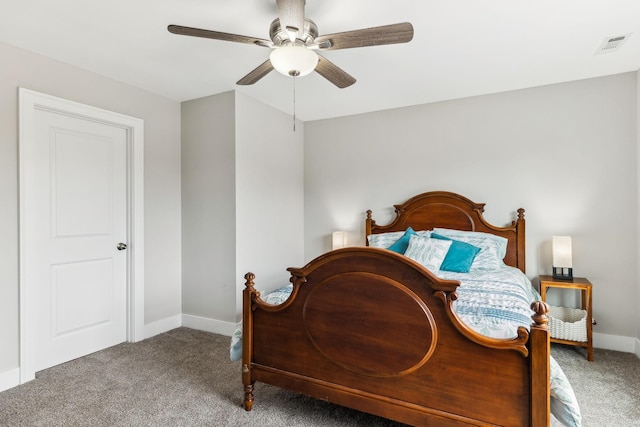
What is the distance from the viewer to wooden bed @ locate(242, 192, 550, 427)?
1.46 meters

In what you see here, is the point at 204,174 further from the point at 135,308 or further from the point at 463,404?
the point at 463,404

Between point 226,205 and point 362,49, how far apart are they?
190 centimetres

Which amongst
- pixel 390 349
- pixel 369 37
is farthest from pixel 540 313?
pixel 369 37

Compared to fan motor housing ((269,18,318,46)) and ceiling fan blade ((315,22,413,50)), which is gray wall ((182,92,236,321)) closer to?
fan motor housing ((269,18,318,46))

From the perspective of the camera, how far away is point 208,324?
11.6 feet

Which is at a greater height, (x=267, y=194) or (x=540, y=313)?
(x=267, y=194)

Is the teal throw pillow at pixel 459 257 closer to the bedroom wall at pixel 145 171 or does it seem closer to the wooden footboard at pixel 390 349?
the wooden footboard at pixel 390 349

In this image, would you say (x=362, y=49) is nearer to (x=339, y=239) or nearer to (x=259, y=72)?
(x=259, y=72)

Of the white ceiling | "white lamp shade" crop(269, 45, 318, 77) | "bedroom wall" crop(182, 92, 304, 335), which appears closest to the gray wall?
"bedroom wall" crop(182, 92, 304, 335)

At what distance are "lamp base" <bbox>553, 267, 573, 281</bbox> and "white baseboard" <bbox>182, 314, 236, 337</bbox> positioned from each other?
9.90 ft

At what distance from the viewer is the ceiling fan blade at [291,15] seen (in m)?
1.69

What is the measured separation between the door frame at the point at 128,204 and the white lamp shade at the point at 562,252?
12.5ft

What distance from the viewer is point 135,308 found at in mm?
3275

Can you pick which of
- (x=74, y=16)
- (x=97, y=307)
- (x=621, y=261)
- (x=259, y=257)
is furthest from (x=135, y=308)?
(x=621, y=261)
